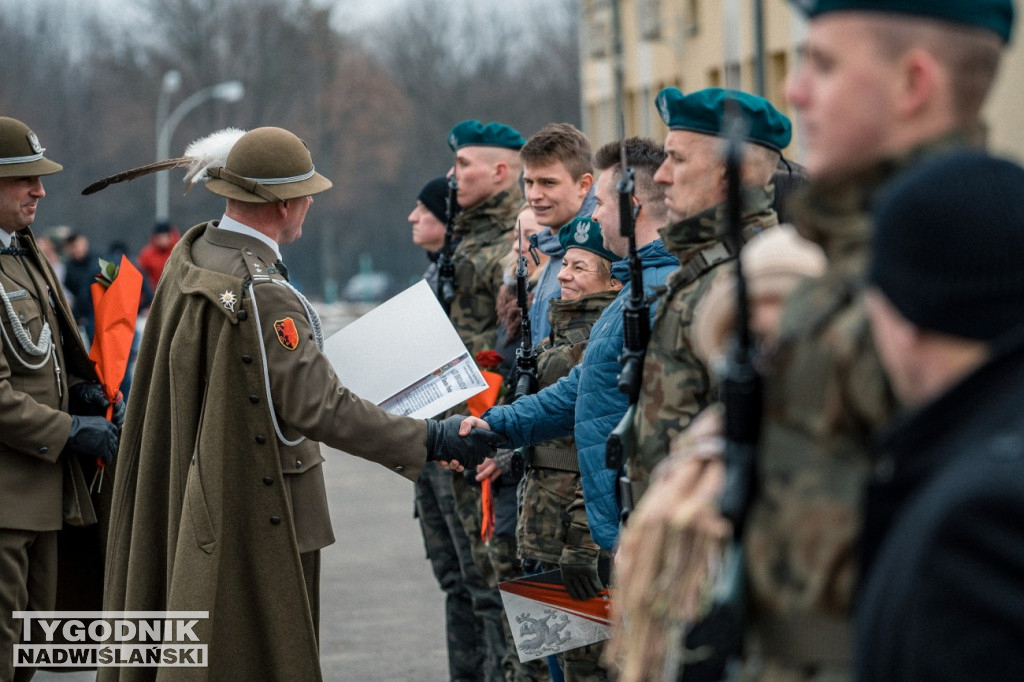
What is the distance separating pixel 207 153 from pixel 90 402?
138cm

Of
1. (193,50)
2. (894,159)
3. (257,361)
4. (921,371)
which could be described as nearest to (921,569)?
(921,371)

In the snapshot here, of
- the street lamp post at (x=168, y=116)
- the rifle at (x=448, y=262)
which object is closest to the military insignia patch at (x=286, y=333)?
the rifle at (x=448, y=262)

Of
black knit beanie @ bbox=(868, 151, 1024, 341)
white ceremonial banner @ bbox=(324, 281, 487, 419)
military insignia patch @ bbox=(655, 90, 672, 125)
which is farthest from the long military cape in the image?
black knit beanie @ bbox=(868, 151, 1024, 341)

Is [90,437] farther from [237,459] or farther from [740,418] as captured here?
[740,418]

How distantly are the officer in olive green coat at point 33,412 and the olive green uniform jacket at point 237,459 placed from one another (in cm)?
80

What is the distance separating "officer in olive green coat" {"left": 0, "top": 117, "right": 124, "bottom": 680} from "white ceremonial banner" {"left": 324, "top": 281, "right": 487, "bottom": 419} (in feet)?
3.76

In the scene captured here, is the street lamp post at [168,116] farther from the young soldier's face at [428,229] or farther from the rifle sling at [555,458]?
the rifle sling at [555,458]

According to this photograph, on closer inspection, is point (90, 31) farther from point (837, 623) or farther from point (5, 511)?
point (837, 623)

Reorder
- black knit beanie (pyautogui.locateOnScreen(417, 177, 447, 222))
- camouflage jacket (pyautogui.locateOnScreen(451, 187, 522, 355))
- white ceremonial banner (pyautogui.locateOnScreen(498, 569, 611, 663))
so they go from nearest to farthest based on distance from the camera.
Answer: white ceremonial banner (pyautogui.locateOnScreen(498, 569, 611, 663)), camouflage jacket (pyautogui.locateOnScreen(451, 187, 522, 355)), black knit beanie (pyautogui.locateOnScreen(417, 177, 447, 222))

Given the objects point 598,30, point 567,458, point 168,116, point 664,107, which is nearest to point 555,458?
point 567,458

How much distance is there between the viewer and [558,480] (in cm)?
522

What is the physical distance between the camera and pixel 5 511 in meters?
5.60

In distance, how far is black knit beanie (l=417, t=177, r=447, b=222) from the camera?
7555 mm

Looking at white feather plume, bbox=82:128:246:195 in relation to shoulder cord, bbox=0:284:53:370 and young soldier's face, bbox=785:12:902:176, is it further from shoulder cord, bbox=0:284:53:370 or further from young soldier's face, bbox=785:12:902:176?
young soldier's face, bbox=785:12:902:176
